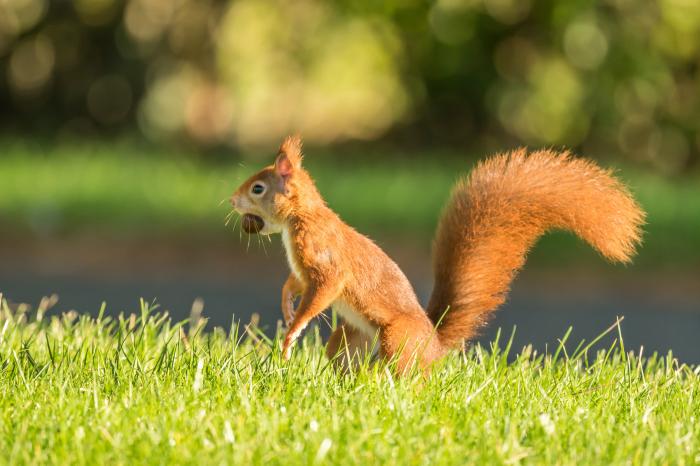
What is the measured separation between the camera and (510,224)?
420cm

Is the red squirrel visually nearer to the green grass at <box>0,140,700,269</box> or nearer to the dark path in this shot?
the dark path

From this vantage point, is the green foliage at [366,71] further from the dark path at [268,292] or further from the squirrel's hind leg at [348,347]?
the squirrel's hind leg at [348,347]

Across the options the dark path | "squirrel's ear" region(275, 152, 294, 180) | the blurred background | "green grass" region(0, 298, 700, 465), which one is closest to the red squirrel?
"squirrel's ear" region(275, 152, 294, 180)

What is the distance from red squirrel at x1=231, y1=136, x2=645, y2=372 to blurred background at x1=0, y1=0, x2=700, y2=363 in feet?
15.0

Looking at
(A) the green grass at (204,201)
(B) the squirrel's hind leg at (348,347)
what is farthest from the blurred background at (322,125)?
(B) the squirrel's hind leg at (348,347)

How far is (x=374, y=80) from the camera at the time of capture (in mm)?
17875

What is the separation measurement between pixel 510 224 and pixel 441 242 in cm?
28

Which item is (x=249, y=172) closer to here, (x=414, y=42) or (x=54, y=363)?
(x=414, y=42)

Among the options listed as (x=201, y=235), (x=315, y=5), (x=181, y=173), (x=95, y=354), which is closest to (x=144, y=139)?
(x=315, y=5)

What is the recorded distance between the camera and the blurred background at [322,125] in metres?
9.91

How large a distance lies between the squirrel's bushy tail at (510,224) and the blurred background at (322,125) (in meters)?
4.56

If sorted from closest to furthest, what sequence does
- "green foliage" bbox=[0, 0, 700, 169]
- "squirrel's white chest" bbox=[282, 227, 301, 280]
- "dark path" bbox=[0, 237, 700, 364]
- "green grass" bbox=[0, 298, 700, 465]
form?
"green grass" bbox=[0, 298, 700, 465] < "squirrel's white chest" bbox=[282, 227, 301, 280] < "dark path" bbox=[0, 237, 700, 364] < "green foliage" bbox=[0, 0, 700, 169]

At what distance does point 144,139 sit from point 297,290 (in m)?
12.9

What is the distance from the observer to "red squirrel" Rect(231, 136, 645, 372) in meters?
3.82
